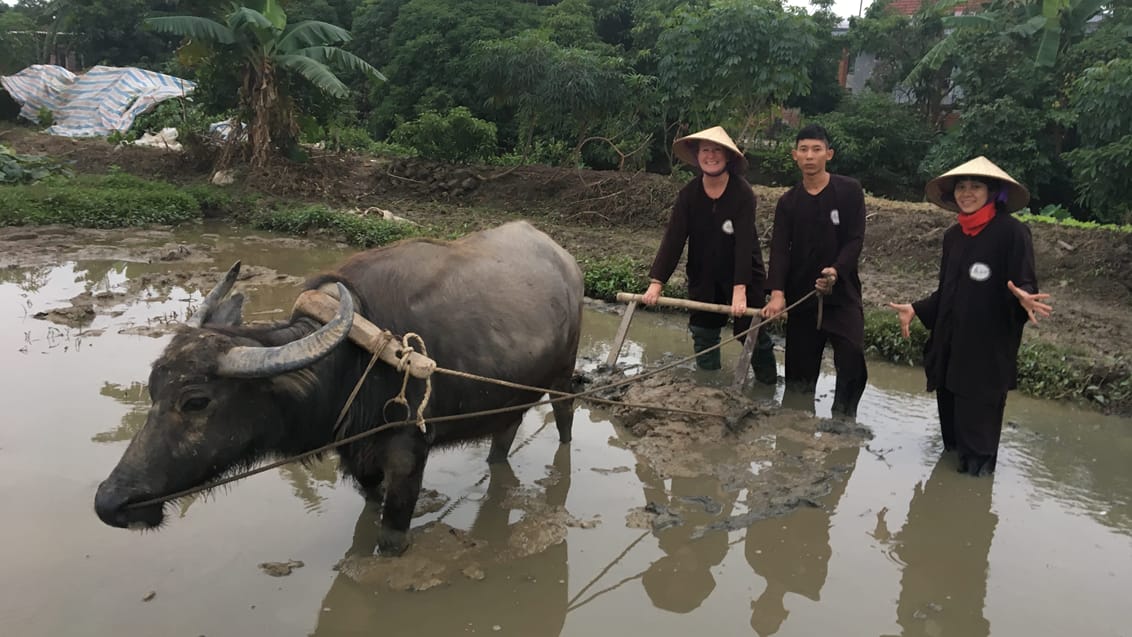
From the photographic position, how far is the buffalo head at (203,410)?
2324 millimetres

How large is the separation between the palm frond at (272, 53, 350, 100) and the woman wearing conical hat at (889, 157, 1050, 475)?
10021 mm

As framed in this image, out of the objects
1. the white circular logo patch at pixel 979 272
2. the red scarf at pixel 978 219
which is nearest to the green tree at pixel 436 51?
the red scarf at pixel 978 219

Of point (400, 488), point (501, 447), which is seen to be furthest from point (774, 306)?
point (400, 488)

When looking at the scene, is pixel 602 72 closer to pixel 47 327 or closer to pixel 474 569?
pixel 47 327

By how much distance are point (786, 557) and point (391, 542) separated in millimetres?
1673

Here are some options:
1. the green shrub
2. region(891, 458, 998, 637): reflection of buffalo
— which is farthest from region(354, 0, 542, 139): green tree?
region(891, 458, 998, 637): reflection of buffalo

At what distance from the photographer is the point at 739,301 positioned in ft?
15.4

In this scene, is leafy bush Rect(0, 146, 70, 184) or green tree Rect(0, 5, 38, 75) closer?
leafy bush Rect(0, 146, 70, 184)

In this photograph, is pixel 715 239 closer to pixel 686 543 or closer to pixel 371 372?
pixel 686 543

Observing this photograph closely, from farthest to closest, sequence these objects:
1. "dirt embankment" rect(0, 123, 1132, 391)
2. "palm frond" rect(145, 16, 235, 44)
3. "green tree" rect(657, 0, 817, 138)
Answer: "green tree" rect(657, 0, 817, 138), "palm frond" rect(145, 16, 235, 44), "dirt embankment" rect(0, 123, 1132, 391)

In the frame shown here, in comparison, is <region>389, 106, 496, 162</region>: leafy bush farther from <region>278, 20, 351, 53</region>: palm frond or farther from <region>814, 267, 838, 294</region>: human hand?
<region>814, 267, 838, 294</region>: human hand

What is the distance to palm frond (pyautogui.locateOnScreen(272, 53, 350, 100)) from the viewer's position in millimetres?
11961

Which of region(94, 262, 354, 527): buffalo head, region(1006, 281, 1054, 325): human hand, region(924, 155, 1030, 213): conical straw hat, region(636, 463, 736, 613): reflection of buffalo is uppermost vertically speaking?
region(924, 155, 1030, 213): conical straw hat

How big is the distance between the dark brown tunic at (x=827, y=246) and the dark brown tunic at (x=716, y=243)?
20cm
